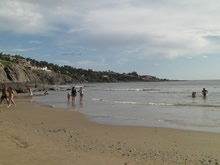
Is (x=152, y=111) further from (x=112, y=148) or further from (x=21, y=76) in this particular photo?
(x=21, y=76)

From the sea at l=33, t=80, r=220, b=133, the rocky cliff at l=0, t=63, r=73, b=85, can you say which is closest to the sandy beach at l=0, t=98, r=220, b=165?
the sea at l=33, t=80, r=220, b=133

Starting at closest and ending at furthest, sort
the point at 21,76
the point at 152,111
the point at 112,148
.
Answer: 1. the point at 112,148
2. the point at 152,111
3. the point at 21,76

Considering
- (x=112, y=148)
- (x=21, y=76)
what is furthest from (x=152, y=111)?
(x=21, y=76)

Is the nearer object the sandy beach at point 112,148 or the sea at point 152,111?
the sandy beach at point 112,148

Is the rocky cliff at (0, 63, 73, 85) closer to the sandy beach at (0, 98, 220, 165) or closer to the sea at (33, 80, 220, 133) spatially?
the sea at (33, 80, 220, 133)

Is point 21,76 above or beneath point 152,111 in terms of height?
above

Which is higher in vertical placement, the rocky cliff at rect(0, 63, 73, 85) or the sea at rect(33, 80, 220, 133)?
the rocky cliff at rect(0, 63, 73, 85)

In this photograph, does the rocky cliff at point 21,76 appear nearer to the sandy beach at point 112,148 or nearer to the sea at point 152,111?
the sea at point 152,111

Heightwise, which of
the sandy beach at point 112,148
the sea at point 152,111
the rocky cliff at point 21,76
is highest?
the rocky cliff at point 21,76

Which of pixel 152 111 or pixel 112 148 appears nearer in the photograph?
pixel 112 148

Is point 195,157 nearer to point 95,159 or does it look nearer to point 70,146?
point 95,159

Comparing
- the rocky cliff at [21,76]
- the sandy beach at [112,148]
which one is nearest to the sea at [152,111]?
the sandy beach at [112,148]

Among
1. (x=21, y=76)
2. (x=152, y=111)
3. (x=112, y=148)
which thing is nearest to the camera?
(x=112, y=148)

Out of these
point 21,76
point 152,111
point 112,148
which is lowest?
point 152,111
